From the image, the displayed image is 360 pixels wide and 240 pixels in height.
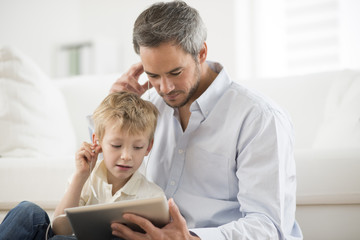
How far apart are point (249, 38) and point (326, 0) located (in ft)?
2.17

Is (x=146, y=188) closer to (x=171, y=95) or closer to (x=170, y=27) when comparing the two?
(x=171, y=95)

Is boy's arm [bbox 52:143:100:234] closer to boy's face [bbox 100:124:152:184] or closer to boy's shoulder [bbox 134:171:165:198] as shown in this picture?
boy's face [bbox 100:124:152:184]

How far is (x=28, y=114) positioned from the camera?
6.82ft

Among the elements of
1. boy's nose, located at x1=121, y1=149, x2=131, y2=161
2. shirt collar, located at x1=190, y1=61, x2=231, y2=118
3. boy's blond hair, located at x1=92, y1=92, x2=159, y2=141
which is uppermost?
shirt collar, located at x1=190, y1=61, x2=231, y2=118

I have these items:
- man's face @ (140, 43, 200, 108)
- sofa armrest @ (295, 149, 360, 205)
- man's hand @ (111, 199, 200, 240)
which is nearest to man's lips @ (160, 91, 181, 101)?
man's face @ (140, 43, 200, 108)

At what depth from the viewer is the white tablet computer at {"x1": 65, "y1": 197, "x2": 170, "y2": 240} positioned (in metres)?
1.03

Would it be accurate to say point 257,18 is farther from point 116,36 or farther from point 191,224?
point 191,224

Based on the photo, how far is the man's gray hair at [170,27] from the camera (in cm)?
132

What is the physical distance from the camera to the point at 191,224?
1344mm

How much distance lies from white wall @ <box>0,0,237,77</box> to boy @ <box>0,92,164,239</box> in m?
2.34

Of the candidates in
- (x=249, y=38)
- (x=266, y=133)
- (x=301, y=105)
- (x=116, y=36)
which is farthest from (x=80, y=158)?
(x=116, y=36)

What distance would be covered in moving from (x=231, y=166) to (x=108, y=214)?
1.38ft

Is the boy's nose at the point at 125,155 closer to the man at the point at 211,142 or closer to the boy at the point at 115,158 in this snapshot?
the boy at the point at 115,158

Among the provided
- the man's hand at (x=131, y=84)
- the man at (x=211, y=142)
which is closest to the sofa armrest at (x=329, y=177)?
the man at (x=211, y=142)
